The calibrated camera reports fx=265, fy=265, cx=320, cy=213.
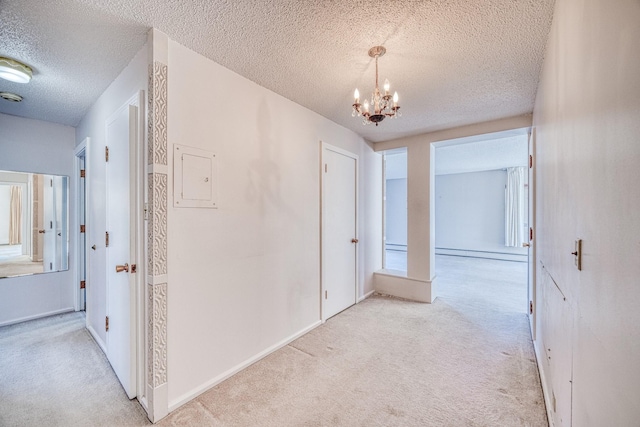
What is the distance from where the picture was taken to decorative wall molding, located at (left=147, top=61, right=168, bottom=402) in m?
1.66

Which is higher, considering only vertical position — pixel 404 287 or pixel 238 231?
pixel 238 231

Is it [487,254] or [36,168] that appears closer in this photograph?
[36,168]

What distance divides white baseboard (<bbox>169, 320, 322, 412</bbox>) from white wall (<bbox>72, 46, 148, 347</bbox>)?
1.20 meters

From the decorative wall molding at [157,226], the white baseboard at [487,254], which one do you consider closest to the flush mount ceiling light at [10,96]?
the decorative wall molding at [157,226]

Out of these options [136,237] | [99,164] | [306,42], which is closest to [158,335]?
[136,237]

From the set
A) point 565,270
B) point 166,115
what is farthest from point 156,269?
point 565,270

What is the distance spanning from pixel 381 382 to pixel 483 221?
7155 mm

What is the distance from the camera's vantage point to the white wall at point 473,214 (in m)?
7.41

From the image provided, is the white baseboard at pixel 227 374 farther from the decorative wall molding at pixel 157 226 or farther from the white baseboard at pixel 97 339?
the white baseboard at pixel 97 339

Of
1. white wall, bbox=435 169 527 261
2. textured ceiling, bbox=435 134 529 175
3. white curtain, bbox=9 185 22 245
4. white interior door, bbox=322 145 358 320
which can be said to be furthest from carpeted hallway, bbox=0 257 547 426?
white wall, bbox=435 169 527 261

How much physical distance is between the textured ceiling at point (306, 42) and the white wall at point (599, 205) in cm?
49

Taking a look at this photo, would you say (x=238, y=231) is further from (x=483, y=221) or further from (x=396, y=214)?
(x=396, y=214)

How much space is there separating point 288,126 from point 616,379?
2.64m

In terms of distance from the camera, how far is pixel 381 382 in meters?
2.05
